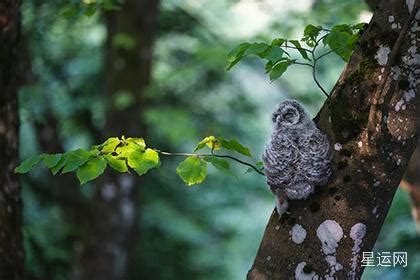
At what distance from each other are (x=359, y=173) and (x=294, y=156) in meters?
0.18

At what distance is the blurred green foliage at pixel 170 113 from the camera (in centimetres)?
558

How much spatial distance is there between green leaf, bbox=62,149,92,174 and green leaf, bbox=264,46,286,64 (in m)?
0.59

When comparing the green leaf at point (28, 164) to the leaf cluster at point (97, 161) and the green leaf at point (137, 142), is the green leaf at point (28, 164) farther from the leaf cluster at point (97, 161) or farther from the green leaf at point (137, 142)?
the green leaf at point (137, 142)

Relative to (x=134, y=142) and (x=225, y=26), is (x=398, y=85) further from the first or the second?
(x=225, y=26)

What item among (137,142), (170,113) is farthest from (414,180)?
(170,113)

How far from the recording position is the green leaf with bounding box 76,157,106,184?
1679mm

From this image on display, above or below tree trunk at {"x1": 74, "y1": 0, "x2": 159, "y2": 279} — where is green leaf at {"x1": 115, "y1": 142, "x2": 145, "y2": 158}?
below

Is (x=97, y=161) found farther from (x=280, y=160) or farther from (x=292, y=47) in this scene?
(x=292, y=47)

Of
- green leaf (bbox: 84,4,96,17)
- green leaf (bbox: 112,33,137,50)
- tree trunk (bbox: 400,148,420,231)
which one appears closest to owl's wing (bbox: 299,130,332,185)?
green leaf (bbox: 84,4,96,17)

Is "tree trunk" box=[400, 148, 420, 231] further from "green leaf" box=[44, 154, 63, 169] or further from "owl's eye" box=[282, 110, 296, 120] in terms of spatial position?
"green leaf" box=[44, 154, 63, 169]

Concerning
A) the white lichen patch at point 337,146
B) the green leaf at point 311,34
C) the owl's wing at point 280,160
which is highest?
the green leaf at point 311,34

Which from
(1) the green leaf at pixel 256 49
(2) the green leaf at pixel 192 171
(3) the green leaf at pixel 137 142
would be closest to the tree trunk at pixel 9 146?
(3) the green leaf at pixel 137 142

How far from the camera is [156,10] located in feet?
18.9

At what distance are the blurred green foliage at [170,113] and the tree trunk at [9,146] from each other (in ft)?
6.89
